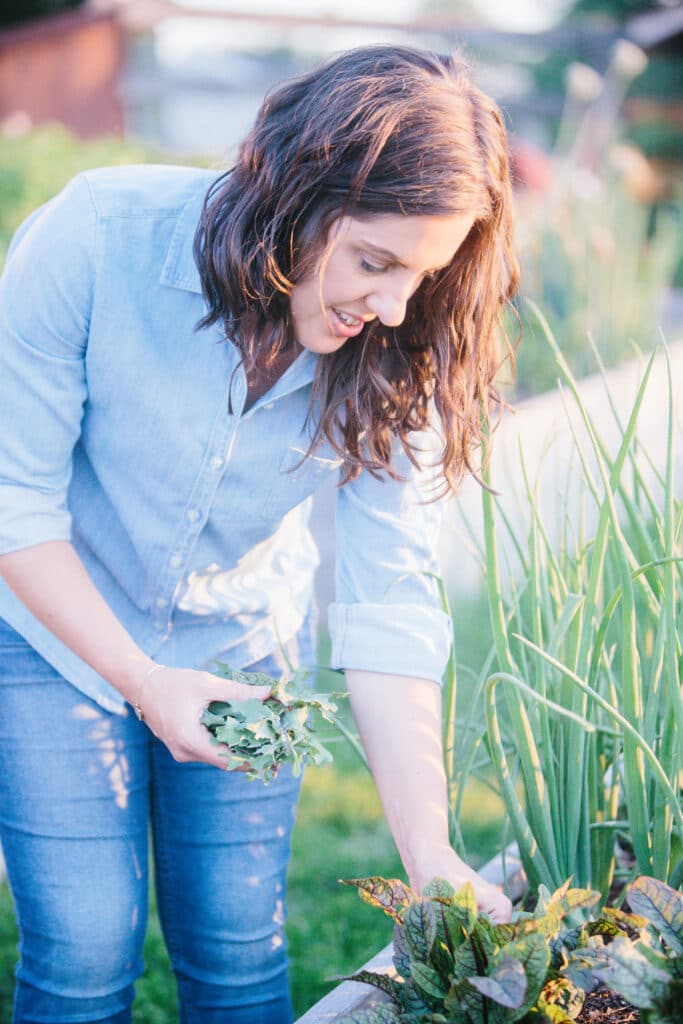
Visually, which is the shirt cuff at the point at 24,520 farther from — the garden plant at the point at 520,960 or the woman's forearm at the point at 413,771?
the garden plant at the point at 520,960

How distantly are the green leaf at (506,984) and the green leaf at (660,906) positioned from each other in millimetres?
151

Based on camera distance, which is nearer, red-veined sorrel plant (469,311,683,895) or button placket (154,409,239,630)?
red-veined sorrel plant (469,311,683,895)

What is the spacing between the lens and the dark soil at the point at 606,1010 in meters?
1.06

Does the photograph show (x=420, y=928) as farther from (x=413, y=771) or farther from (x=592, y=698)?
(x=592, y=698)

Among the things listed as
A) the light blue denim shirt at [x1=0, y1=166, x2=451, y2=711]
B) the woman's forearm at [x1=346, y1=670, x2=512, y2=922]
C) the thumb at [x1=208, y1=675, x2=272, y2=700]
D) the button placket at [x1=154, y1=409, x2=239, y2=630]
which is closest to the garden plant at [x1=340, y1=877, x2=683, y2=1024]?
the woman's forearm at [x1=346, y1=670, x2=512, y2=922]

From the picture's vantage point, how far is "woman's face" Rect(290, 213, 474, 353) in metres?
1.11

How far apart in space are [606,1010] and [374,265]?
0.80 meters

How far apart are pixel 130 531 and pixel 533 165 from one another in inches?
193

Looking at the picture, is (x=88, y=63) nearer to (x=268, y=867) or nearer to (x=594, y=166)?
(x=594, y=166)

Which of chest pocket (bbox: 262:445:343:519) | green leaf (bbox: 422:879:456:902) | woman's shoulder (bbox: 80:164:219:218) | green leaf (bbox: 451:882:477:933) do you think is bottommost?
green leaf (bbox: 422:879:456:902)

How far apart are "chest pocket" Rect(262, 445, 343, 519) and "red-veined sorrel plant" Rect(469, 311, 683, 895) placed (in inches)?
9.1

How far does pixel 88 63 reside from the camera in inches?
368

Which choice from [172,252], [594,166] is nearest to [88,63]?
[594,166]

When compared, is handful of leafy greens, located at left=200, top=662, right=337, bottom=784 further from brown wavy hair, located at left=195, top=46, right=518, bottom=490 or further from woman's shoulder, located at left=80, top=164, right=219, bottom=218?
woman's shoulder, located at left=80, top=164, right=219, bottom=218
